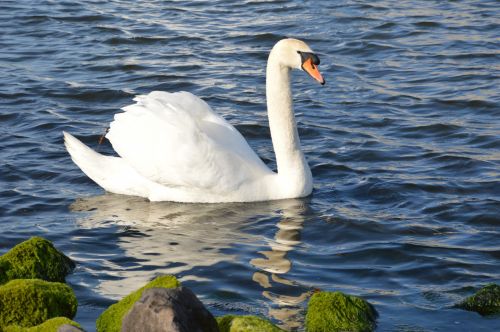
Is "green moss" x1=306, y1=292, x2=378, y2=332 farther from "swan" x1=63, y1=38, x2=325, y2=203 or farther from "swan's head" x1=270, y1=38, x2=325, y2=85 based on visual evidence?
"swan's head" x1=270, y1=38, x2=325, y2=85

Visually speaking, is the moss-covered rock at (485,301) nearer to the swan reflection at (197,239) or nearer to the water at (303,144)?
the water at (303,144)

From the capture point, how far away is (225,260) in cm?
860

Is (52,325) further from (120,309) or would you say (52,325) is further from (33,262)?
(33,262)

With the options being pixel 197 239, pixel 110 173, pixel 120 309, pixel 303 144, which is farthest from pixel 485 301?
pixel 303 144

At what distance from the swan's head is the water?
123cm

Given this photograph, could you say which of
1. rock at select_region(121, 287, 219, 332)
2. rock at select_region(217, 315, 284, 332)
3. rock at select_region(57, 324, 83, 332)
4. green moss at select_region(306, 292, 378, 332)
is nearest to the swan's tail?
green moss at select_region(306, 292, 378, 332)

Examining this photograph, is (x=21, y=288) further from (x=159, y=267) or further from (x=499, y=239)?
(x=499, y=239)

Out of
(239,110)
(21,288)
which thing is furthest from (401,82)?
(21,288)

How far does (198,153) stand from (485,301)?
11.2 ft

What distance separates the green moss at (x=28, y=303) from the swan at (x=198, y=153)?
327cm

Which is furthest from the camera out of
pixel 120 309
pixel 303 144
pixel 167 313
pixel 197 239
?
pixel 303 144

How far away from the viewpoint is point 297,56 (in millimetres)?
9984

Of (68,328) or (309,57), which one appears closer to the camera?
(68,328)

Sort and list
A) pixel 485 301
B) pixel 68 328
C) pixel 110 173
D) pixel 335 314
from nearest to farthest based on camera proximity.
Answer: pixel 68 328
pixel 335 314
pixel 485 301
pixel 110 173
